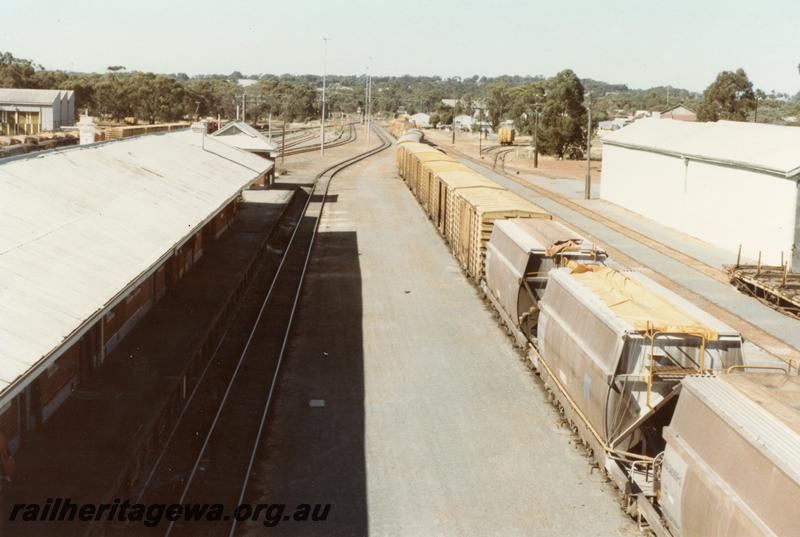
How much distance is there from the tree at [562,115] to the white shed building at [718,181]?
33319mm

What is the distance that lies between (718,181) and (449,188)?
591 inches

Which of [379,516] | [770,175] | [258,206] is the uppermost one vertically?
[770,175]

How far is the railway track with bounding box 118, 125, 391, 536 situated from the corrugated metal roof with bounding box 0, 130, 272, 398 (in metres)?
3.64

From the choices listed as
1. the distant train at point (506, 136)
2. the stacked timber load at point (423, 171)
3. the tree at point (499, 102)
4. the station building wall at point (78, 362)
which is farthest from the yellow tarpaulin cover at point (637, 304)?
the tree at point (499, 102)

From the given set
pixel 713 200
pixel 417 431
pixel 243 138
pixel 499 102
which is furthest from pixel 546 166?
pixel 499 102

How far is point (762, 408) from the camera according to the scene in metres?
10.5

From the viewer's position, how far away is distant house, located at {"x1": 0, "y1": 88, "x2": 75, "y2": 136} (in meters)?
92.3

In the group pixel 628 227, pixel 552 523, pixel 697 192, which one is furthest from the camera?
pixel 628 227

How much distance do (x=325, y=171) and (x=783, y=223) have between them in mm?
44654

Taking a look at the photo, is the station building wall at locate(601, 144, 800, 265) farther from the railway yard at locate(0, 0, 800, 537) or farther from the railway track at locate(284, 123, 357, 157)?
the railway track at locate(284, 123, 357, 157)

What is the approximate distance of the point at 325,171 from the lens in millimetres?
72375

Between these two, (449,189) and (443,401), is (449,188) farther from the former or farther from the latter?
(443,401)

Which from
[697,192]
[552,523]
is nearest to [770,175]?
[697,192]

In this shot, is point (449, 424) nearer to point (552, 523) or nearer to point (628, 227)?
point (552, 523)
